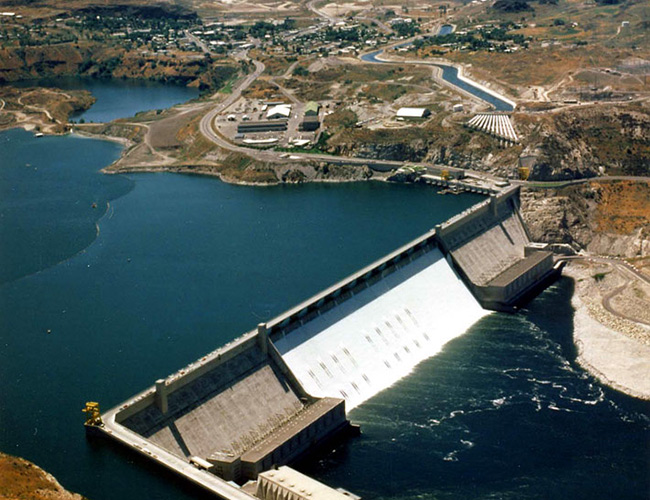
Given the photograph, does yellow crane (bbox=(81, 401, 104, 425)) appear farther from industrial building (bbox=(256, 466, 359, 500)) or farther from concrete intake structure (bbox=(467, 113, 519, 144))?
concrete intake structure (bbox=(467, 113, 519, 144))

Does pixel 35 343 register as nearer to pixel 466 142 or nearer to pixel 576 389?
pixel 576 389

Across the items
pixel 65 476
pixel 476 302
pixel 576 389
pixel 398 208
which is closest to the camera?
pixel 65 476

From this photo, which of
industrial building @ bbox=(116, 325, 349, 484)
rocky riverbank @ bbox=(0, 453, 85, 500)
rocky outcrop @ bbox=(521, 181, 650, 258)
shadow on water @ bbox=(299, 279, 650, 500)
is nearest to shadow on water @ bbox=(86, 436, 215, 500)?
industrial building @ bbox=(116, 325, 349, 484)

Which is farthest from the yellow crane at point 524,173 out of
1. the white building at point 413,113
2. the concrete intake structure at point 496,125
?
the white building at point 413,113

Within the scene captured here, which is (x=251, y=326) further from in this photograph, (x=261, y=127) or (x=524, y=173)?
(x=261, y=127)

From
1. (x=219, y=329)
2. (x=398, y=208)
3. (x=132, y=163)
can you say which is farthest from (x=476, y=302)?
(x=132, y=163)

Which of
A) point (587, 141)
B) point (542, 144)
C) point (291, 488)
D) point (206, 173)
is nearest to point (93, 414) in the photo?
point (291, 488)

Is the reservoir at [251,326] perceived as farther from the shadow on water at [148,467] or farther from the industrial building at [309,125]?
the industrial building at [309,125]

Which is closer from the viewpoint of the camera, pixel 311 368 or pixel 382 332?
pixel 311 368
